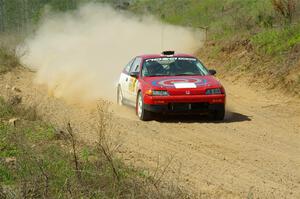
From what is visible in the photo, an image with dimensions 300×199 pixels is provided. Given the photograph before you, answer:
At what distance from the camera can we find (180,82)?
12820mm

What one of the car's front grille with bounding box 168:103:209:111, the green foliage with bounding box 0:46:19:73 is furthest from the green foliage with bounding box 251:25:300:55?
the green foliage with bounding box 0:46:19:73

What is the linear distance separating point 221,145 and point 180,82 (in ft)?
10.1

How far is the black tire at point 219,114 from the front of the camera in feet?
41.5

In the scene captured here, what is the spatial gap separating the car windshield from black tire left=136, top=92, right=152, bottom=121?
2.17 feet

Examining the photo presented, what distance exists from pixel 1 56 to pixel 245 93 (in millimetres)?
12473

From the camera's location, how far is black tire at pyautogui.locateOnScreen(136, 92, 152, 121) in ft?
41.9

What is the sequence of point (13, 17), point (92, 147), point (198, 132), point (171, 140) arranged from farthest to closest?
point (13, 17), point (198, 132), point (171, 140), point (92, 147)

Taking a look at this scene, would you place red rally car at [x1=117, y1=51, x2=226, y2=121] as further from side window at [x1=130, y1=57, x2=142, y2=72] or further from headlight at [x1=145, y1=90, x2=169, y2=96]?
side window at [x1=130, y1=57, x2=142, y2=72]

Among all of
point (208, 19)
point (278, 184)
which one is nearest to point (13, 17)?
point (208, 19)

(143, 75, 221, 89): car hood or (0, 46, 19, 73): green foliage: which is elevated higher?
(143, 75, 221, 89): car hood

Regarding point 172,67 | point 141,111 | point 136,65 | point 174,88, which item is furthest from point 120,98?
point 174,88

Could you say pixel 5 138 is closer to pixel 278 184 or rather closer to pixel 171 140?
pixel 171 140

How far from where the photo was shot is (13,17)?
64.5m

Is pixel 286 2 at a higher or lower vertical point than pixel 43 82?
higher
